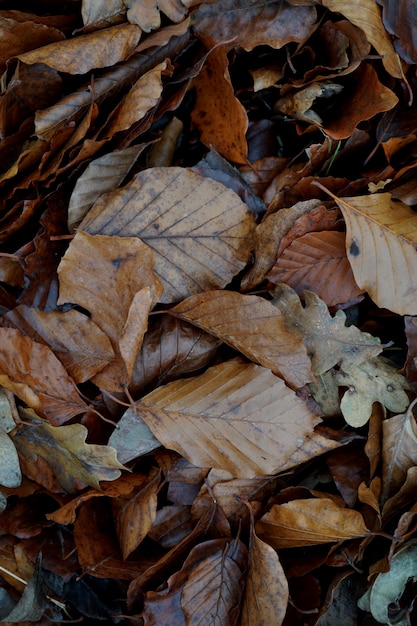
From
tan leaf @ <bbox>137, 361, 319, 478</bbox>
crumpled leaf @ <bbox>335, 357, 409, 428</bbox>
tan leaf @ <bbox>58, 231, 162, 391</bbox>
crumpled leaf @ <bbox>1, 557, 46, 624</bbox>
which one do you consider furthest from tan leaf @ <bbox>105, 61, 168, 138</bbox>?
crumpled leaf @ <bbox>1, 557, 46, 624</bbox>

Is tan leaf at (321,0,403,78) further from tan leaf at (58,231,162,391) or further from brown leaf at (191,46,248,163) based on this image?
tan leaf at (58,231,162,391)

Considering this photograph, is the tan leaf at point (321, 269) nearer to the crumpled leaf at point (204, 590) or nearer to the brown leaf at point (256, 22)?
the brown leaf at point (256, 22)

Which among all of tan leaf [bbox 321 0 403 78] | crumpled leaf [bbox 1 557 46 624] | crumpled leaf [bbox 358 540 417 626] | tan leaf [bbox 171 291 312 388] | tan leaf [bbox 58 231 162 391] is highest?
tan leaf [bbox 321 0 403 78]

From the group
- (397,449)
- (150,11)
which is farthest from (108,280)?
(397,449)

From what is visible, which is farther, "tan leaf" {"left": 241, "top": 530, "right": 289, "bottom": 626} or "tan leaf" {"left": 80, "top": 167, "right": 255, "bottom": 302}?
"tan leaf" {"left": 80, "top": 167, "right": 255, "bottom": 302}

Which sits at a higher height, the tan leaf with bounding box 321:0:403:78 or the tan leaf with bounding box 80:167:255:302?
the tan leaf with bounding box 321:0:403:78

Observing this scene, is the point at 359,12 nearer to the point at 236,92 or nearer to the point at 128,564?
the point at 236,92

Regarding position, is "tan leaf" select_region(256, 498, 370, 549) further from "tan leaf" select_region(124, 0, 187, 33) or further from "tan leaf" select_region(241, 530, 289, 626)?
"tan leaf" select_region(124, 0, 187, 33)
